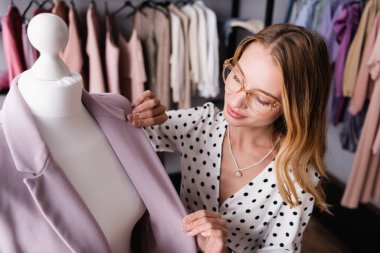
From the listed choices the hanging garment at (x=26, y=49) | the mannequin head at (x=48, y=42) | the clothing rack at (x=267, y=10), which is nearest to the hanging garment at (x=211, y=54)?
the clothing rack at (x=267, y=10)

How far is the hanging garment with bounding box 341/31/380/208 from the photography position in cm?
158

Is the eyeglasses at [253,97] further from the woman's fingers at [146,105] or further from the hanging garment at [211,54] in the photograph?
the hanging garment at [211,54]

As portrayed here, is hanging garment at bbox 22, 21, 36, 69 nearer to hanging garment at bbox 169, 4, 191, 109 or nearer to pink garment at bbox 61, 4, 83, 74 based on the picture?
pink garment at bbox 61, 4, 83, 74

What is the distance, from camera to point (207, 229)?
26.9 inches

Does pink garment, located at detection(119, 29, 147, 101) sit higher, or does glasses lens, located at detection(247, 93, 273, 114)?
glasses lens, located at detection(247, 93, 273, 114)

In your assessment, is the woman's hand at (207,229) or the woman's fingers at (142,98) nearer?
the woman's hand at (207,229)

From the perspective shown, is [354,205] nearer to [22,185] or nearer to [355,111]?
[355,111]

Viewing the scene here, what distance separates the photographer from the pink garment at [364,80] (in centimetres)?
155

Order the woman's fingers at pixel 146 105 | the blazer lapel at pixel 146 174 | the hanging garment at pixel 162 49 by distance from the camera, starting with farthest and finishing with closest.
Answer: the hanging garment at pixel 162 49 → the woman's fingers at pixel 146 105 → the blazer lapel at pixel 146 174

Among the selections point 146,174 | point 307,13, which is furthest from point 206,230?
point 307,13

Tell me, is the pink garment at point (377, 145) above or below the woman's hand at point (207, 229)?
below

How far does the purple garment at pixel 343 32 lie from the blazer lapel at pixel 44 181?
1.58 m

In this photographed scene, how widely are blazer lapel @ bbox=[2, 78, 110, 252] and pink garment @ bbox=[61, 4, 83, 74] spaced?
48.8 inches

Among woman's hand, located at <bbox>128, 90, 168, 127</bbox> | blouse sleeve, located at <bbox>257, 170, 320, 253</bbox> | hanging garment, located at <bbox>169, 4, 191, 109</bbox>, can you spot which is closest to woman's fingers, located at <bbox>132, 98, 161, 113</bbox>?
woman's hand, located at <bbox>128, 90, 168, 127</bbox>
